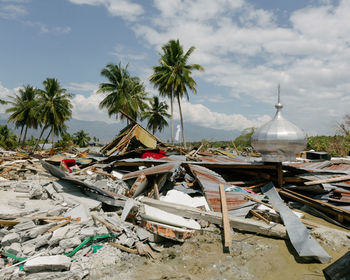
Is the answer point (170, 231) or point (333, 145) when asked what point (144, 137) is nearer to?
point (170, 231)

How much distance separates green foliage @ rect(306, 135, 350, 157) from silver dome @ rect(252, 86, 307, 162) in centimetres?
1351

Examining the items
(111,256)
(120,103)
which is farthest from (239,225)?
(120,103)

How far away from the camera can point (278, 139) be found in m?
6.37

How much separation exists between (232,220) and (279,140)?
8.58 feet

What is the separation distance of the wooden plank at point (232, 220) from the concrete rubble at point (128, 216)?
0.06 ft

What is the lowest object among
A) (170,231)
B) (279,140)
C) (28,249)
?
(28,249)

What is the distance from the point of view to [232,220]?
5105 millimetres

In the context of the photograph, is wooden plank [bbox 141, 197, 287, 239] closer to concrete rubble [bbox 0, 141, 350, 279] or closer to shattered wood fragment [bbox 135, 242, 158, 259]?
concrete rubble [bbox 0, 141, 350, 279]

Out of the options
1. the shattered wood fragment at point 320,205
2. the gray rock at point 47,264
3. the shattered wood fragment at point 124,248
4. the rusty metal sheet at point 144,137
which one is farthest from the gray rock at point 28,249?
the rusty metal sheet at point 144,137

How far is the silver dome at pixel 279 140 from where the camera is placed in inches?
250

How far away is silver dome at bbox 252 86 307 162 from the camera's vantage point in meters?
6.35

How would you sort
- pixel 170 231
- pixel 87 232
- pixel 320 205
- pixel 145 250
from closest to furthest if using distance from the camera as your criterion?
pixel 145 250 < pixel 87 232 < pixel 170 231 < pixel 320 205

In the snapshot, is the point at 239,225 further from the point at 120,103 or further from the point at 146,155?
the point at 120,103

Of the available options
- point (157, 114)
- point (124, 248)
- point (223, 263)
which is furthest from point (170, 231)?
point (157, 114)
